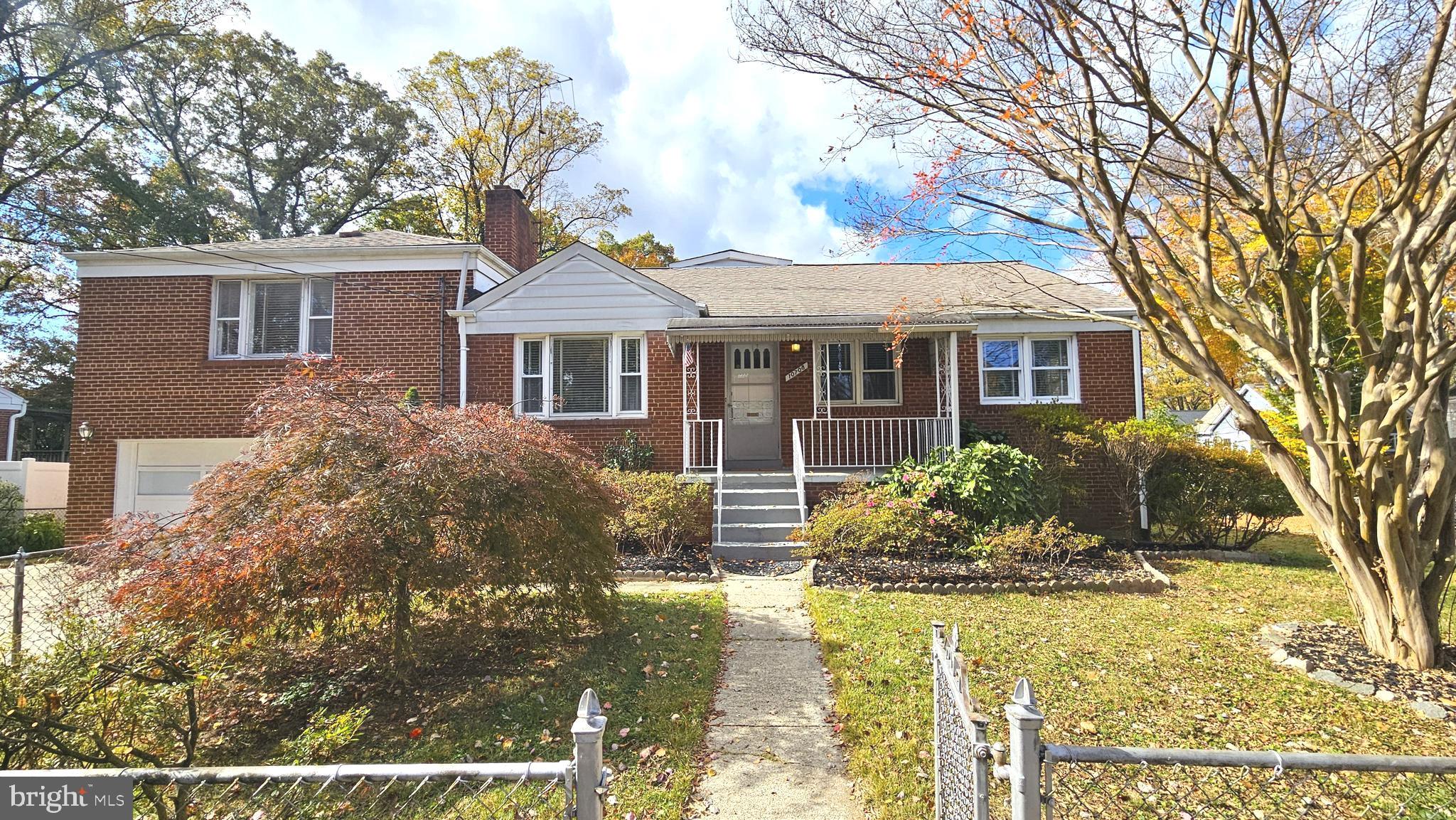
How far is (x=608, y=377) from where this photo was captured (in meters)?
12.4

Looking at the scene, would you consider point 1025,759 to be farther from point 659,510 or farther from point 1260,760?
point 659,510

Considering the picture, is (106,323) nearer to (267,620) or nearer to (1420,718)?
(267,620)

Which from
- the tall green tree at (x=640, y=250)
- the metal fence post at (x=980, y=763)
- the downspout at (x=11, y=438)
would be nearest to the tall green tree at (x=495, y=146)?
the tall green tree at (x=640, y=250)

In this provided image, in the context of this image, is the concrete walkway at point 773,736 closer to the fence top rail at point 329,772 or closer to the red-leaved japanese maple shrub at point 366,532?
the red-leaved japanese maple shrub at point 366,532

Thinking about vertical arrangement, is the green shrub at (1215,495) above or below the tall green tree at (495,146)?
below

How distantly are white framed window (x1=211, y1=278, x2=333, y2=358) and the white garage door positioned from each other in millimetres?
1799

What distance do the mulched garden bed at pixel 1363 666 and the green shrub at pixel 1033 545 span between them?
2786 mm

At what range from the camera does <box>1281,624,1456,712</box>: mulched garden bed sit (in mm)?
4473

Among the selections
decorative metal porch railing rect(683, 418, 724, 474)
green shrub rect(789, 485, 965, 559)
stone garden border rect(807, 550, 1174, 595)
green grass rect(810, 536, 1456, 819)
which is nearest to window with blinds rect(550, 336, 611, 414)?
decorative metal porch railing rect(683, 418, 724, 474)

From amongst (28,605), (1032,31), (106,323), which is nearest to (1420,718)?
(1032,31)

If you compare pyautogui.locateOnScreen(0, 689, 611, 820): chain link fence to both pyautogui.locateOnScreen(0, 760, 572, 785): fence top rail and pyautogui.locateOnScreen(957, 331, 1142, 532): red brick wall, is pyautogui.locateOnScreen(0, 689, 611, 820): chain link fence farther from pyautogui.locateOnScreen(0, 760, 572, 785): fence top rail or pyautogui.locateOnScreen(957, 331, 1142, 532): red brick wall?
pyautogui.locateOnScreen(957, 331, 1142, 532): red brick wall

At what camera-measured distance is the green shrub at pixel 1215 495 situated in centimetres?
984

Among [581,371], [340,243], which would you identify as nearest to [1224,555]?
[581,371]

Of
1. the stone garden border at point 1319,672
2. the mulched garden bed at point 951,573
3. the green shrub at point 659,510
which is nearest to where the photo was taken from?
the stone garden border at point 1319,672
